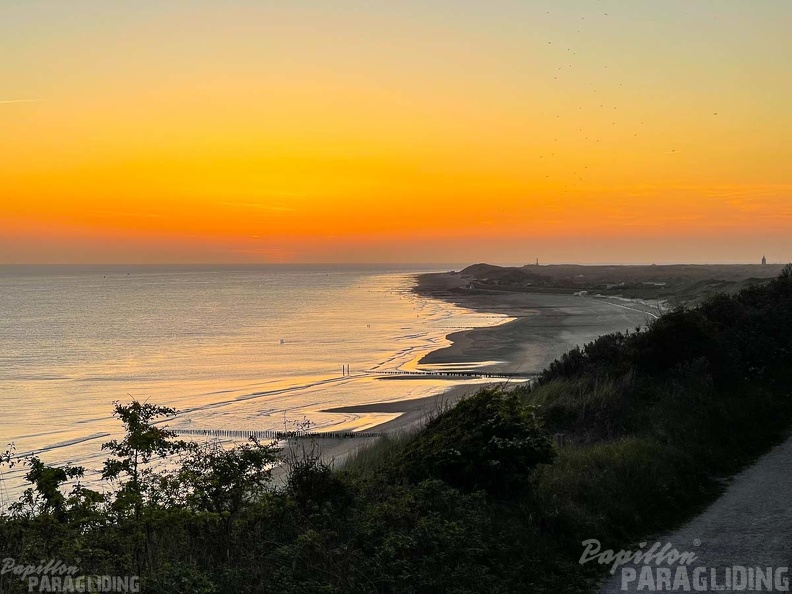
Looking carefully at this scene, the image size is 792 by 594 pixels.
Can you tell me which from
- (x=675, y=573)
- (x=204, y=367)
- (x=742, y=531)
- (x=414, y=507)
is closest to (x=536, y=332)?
(x=204, y=367)

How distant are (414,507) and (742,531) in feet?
13.5

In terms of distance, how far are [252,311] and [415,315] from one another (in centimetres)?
2671

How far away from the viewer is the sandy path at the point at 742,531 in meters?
7.79

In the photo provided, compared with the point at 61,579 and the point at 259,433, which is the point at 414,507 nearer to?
the point at 61,579

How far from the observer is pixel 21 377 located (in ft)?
129

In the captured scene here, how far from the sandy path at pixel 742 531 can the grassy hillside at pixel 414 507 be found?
0.36m

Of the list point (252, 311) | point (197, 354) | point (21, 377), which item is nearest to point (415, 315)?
point (252, 311)

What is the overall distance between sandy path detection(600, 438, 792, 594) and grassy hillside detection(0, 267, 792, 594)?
358 mm

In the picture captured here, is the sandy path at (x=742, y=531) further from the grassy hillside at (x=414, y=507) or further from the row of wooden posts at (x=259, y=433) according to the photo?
the row of wooden posts at (x=259, y=433)

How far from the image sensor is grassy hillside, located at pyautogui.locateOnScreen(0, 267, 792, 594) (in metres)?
7.29

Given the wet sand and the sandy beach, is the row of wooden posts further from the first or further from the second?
the wet sand

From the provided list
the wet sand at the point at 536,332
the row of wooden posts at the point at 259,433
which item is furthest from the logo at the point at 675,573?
the wet sand at the point at 536,332

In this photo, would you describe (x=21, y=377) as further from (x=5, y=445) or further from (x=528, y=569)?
(x=528, y=569)

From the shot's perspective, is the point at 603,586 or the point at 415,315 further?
the point at 415,315
